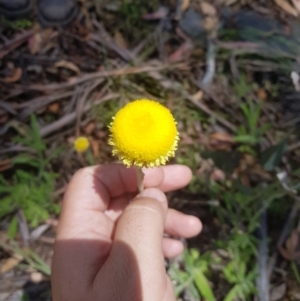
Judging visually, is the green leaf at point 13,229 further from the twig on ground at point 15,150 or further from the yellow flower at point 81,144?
the yellow flower at point 81,144

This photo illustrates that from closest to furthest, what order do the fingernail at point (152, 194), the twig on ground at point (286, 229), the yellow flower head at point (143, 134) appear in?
the yellow flower head at point (143, 134), the fingernail at point (152, 194), the twig on ground at point (286, 229)

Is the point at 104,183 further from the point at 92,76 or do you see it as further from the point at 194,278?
the point at 92,76

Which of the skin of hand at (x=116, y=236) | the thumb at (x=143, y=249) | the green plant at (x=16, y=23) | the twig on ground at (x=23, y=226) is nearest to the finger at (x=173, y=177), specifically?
the skin of hand at (x=116, y=236)

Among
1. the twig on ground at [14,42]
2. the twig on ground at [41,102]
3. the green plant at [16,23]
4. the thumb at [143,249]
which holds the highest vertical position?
the thumb at [143,249]

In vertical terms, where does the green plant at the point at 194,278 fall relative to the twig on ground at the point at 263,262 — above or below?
below

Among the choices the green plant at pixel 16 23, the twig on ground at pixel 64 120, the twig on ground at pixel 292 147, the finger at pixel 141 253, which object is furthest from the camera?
the green plant at pixel 16 23

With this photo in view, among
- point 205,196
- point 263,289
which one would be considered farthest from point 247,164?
point 263,289

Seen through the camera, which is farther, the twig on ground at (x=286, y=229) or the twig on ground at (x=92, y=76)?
the twig on ground at (x=92, y=76)
